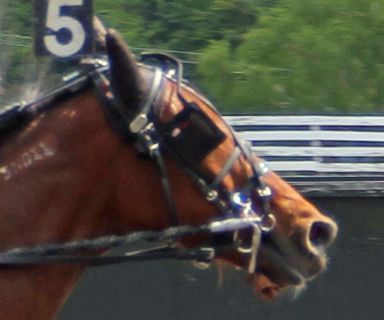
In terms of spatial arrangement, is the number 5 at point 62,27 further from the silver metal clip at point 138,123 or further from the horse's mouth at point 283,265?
the horse's mouth at point 283,265

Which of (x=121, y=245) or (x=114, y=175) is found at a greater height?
(x=114, y=175)

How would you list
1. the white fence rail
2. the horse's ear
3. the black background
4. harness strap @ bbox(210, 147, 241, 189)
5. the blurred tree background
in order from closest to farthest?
the horse's ear → harness strap @ bbox(210, 147, 241, 189) → the black background → the white fence rail → the blurred tree background

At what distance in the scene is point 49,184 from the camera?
3016mm

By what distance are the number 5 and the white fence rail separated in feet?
9.37

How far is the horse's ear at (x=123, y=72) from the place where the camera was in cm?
291

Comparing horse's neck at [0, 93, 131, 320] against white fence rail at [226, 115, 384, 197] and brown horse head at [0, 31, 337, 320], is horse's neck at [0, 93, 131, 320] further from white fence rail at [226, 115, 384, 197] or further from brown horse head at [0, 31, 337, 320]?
white fence rail at [226, 115, 384, 197]

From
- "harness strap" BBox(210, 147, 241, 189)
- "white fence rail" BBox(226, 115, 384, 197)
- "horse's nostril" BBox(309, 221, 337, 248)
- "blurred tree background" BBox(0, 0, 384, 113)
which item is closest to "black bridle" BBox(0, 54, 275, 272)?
"harness strap" BBox(210, 147, 241, 189)

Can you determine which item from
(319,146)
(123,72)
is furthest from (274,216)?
(319,146)

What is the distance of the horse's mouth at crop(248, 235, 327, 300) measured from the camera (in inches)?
124

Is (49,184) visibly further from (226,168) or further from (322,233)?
(322,233)

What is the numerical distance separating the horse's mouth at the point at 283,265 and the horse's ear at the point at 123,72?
1.67 feet

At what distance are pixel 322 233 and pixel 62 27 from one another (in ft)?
2.78

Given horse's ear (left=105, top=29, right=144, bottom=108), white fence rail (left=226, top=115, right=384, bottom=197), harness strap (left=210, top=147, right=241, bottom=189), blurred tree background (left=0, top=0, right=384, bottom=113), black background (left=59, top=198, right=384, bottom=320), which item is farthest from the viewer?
blurred tree background (left=0, top=0, right=384, bottom=113)

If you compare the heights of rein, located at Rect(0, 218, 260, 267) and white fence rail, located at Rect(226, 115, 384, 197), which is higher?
rein, located at Rect(0, 218, 260, 267)
